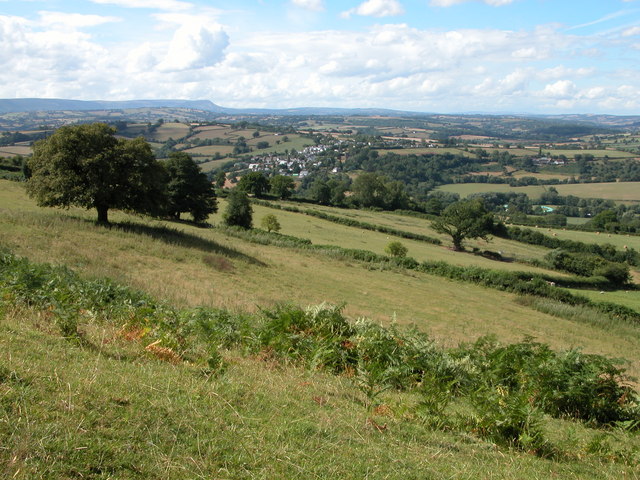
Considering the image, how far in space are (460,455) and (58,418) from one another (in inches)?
153

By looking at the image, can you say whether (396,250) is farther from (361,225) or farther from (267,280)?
(267,280)

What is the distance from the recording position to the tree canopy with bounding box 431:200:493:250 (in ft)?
188

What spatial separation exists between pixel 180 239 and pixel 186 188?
17209 mm

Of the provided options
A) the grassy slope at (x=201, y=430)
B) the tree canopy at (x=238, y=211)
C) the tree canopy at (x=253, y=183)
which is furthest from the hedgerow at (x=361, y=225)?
the grassy slope at (x=201, y=430)

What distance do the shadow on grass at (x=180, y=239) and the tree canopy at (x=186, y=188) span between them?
1444cm

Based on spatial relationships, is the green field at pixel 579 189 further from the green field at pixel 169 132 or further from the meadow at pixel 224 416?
the meadow at pixel 224 416

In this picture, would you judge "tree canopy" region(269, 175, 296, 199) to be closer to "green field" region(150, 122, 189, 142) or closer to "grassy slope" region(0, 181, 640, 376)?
"grassy slope" region(0, 181, 640, 376)

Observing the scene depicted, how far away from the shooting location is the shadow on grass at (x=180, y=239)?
90.3ft

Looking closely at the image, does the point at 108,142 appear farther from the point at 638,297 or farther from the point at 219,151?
the point at 219,151

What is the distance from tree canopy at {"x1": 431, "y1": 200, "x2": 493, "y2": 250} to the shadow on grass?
3607cm

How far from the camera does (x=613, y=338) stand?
26984 millimetres

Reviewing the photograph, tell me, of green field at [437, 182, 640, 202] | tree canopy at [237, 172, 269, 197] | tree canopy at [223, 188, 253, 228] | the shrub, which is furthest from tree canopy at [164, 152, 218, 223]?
green field at [437, 182, 640, 202]

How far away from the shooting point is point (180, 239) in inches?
1128

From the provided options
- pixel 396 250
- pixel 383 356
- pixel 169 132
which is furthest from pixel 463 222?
pixel 169 132
